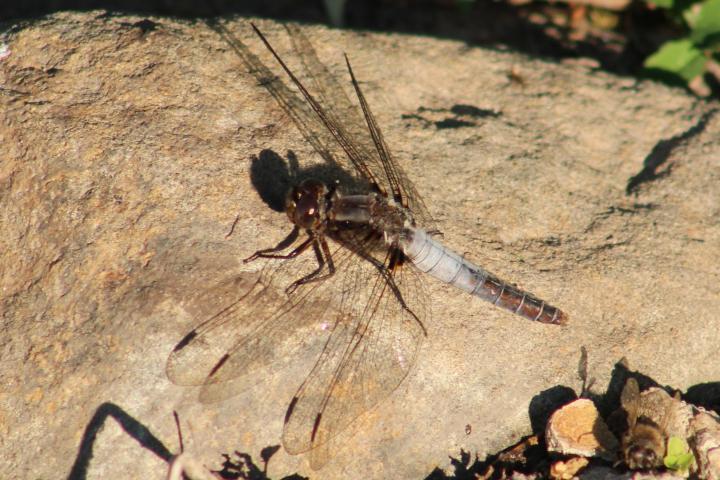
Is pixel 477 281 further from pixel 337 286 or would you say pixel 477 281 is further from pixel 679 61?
pixel 679 61

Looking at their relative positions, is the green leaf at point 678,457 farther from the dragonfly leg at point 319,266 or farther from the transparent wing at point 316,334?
the dragonfly leg at point 319,266

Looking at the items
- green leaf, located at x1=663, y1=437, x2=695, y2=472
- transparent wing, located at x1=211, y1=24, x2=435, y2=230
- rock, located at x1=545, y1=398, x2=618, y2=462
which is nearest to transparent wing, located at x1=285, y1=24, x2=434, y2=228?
transparent wing, located at x1=211, y1=24, x2=435, y2=230

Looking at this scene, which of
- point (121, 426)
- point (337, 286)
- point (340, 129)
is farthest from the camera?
point (340, 129)

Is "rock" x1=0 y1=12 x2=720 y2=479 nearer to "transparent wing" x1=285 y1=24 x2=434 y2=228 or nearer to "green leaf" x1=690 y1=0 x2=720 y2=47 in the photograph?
"transparent wing" x1=285 y1=24 x2=434 y2=228

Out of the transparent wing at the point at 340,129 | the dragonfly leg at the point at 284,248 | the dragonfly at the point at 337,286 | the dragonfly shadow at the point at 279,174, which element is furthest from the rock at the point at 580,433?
the dragonfly shadow at the point at 279,174

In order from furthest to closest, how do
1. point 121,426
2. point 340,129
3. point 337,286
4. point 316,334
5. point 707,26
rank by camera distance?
point 707,26 < point 340,129 < point 337,286 < point 316,334 < point 121,426

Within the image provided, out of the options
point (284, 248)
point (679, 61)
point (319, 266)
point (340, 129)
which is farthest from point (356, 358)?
point (679, 61)
